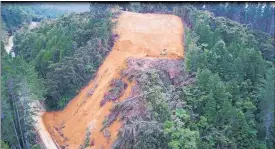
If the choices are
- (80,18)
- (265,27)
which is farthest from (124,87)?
(265,27)

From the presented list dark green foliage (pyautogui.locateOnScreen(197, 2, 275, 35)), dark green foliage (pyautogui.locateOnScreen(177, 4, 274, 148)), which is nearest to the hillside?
dark green foliage (pyautogui.locateOnScreen(177, 4, 274, 148))

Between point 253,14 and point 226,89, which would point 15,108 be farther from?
point 253,14

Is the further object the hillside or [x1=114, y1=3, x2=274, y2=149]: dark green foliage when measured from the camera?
the hillside

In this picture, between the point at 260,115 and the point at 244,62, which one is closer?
the point at 260,115

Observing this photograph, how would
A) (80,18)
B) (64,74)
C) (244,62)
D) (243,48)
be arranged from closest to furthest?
(244,62) → (243,48) → (64,74) → (80,18)

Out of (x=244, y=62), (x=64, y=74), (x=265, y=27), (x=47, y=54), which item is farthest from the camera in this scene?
(x=265, y=27)

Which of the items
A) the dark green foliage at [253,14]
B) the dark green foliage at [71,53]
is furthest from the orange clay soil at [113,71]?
the dark green foliage at [253,14]

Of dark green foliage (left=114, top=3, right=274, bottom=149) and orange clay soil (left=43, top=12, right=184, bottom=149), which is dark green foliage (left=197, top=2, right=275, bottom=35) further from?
dark green foliage (left=114, top=3, right=274, bottom=149)

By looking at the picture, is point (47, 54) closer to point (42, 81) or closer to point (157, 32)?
point (42, 81)

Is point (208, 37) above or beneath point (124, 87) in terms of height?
above
